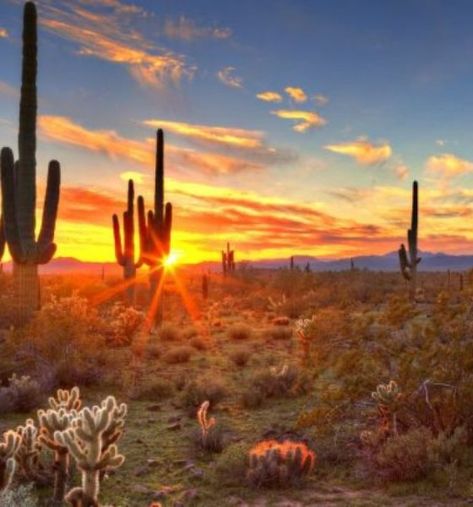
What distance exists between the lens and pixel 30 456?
283 inches

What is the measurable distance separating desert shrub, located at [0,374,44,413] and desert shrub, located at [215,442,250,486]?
463cm

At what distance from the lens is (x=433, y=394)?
29.3 ft

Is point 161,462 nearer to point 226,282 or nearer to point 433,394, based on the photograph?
point 433,394

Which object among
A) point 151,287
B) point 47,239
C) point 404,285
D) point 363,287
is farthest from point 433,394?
point 404,285

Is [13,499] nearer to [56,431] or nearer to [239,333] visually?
[56,431]

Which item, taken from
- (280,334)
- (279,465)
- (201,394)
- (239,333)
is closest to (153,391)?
(201,394)

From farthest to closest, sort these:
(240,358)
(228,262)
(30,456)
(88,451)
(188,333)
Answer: (228,262)
(188,333)
(240,358)
(30,456)
(88,451)

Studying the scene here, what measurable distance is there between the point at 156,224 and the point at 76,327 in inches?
427

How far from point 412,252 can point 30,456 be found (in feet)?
89.7

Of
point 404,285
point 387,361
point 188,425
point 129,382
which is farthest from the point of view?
point 404,285

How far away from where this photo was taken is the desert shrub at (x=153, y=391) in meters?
12.5

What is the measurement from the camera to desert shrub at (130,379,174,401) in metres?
12.5

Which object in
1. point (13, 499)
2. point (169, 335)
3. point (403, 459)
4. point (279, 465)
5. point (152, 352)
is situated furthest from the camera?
point (169, 335)

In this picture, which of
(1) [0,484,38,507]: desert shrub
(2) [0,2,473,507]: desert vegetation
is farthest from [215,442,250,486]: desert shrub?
(1) [0,484,38,507]: desert shrub
